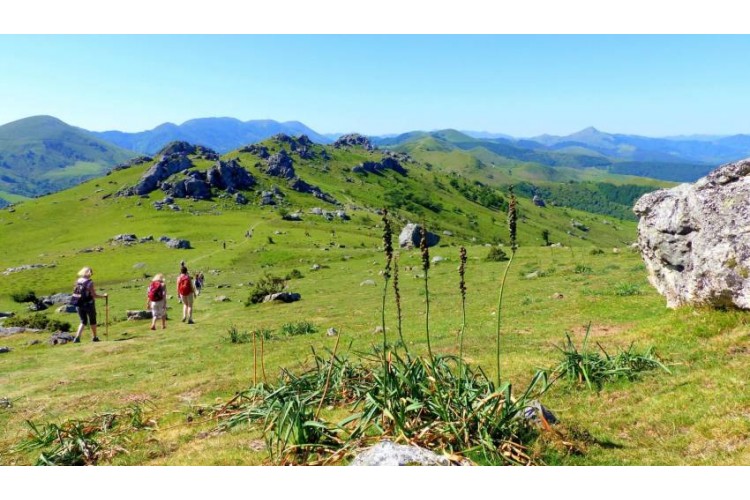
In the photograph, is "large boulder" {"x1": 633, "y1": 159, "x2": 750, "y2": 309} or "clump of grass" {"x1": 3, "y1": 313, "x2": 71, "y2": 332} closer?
"large boulder" {"x1": 633, "y1": 159, "x2": 750, "y2": 309}

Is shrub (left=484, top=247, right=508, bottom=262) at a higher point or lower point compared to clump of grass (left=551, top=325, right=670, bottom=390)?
lower

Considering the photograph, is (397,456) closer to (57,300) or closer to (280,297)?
(280,297)

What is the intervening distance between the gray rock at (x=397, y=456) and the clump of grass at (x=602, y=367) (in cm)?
634

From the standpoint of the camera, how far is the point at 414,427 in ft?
29.7

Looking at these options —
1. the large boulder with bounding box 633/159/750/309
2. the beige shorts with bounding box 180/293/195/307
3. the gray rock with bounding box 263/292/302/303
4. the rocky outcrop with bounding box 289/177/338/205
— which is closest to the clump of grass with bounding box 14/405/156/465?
the large boulder with bounding box 633/159/750/309

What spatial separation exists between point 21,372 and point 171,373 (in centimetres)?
751

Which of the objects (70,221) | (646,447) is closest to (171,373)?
(646,447)

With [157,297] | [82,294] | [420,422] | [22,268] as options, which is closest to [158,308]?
[157,297]

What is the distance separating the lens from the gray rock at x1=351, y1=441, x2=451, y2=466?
304 inches

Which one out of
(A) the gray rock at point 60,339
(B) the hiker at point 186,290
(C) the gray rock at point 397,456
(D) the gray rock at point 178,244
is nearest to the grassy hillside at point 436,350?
(A) the gray rock at point 60,339

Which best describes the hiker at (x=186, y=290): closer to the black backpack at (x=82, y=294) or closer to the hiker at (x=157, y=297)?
the hiker at (x=157, y=297)

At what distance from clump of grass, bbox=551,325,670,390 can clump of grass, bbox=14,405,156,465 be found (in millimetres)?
11151

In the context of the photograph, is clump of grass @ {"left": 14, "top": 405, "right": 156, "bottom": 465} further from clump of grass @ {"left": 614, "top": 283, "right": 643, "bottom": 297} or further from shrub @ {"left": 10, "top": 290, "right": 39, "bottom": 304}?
shrub @ {"left": 10, "top": 290, "right": 39, "bottom": 304}

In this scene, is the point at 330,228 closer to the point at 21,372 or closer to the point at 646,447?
the point at 21,372
